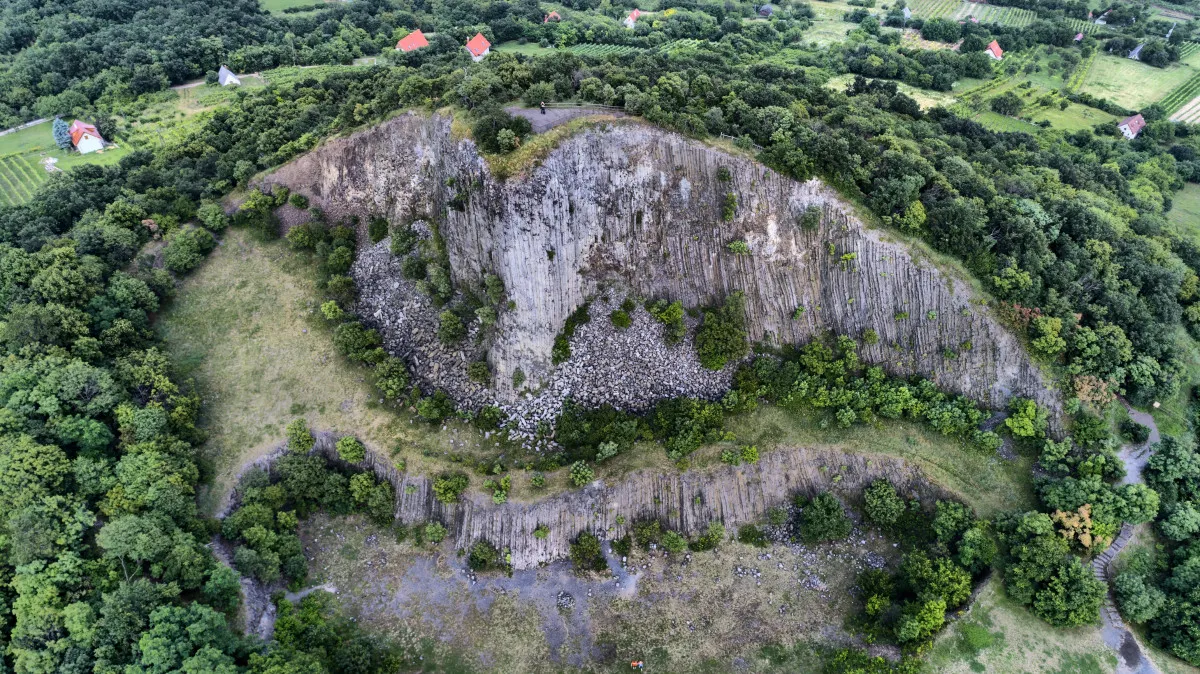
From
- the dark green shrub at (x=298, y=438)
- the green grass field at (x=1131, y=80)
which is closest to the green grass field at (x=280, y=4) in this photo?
the dark green shrub at (x=298, y=438)

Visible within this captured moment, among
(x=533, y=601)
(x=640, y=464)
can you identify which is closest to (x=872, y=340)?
(x=640, y=464)

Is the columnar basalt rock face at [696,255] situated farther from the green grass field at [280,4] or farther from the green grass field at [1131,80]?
the green grass field at [280,4]

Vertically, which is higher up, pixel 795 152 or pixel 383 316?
pixel 795 152

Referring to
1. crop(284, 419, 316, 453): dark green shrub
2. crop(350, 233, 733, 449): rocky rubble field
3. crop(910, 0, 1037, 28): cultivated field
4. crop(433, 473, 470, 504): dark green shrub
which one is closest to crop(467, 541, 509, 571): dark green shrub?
crop(433, 473, 470, 504): dark green shrub

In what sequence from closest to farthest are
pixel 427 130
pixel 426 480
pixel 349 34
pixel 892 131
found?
pixel 426 480 < pixel 427 130 < pixel 892 131 < pixel 349 34

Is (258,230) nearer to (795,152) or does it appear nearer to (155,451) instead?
(155,451)

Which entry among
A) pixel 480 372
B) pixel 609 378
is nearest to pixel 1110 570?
pixel 609 378
